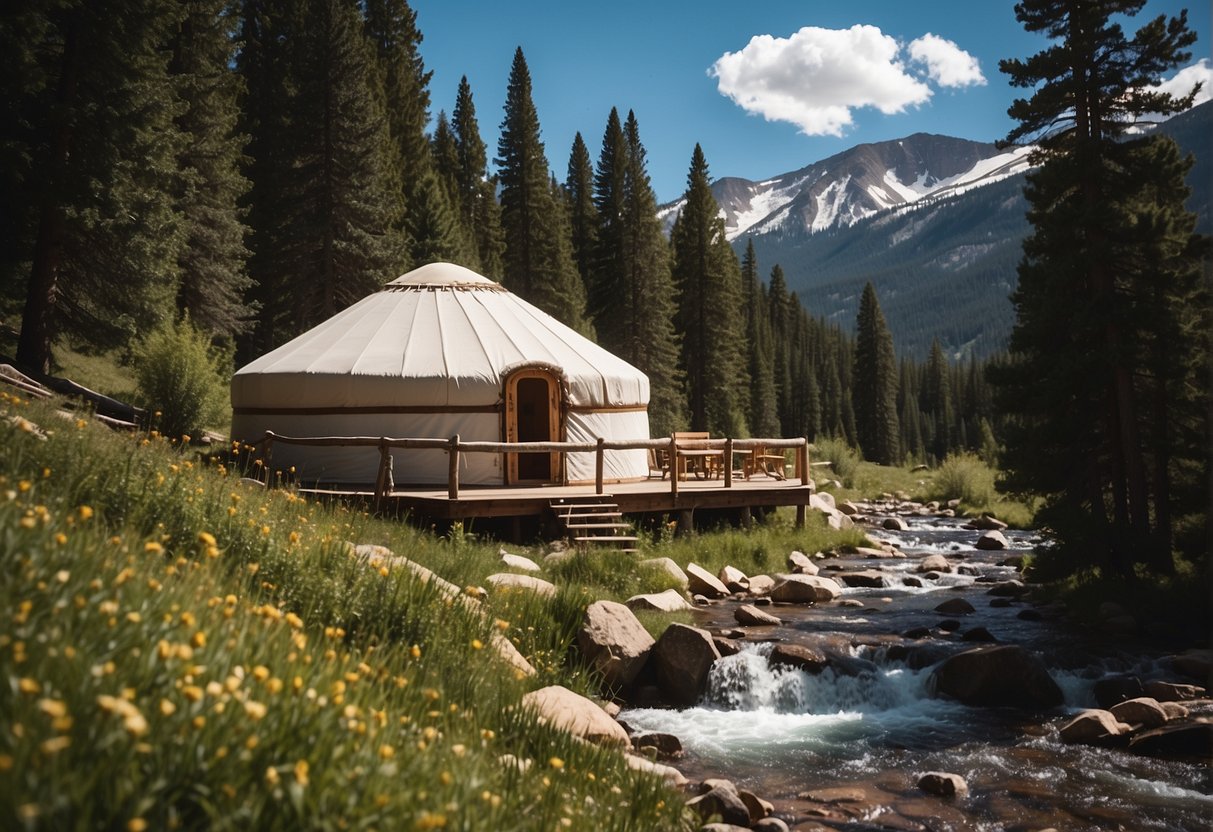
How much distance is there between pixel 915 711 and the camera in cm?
753

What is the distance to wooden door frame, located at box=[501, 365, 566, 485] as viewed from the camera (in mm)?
13648

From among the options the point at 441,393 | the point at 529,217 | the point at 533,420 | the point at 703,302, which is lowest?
the point at 533,420

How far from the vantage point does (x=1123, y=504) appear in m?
10.8

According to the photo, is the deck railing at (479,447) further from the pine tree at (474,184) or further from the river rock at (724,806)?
the pine tree at (474,184)

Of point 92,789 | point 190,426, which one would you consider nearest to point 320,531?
point 92,789

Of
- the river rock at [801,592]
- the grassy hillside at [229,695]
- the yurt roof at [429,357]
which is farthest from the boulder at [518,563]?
the grassy hillside at [229,695]

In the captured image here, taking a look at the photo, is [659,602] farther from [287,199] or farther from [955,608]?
[287,199]

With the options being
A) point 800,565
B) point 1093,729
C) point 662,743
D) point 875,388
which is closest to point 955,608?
point 800,565

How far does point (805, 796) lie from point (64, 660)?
15.4 ft

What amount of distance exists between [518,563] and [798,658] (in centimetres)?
A: 317

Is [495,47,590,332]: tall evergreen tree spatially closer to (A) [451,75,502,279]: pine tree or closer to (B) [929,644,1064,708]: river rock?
(A) [451,75,502,279]: pine tree

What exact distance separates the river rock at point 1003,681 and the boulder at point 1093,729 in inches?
32.3

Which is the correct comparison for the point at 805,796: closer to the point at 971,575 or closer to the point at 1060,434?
the point at 1060,434

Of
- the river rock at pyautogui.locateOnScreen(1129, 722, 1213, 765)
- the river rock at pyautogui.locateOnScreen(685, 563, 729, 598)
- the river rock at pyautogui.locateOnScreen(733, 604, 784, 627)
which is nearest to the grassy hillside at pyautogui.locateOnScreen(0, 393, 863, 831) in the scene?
the river rock at pyautogui.locateOnScreen(1129, 722, 1213, 765)
